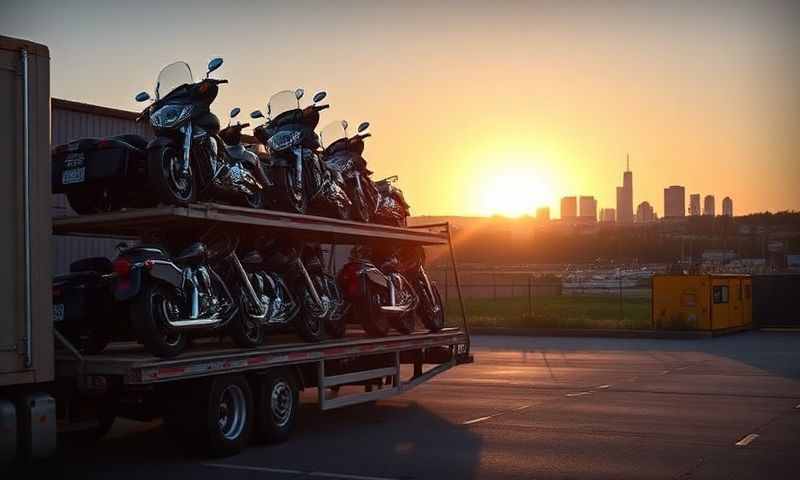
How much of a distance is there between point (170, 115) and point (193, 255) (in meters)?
1.52

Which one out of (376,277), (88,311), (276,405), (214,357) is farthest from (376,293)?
(88,311)

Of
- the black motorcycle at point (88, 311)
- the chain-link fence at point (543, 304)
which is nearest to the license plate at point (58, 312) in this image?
the black motorcycle at point (88, 311)

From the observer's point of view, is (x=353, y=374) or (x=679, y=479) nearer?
(x=679, y=479)

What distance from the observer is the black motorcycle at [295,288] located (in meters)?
12.3

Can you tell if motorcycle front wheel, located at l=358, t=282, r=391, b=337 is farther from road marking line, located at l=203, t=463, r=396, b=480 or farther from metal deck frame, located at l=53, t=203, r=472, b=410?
road marking line, located at l=203, t=463, r=396, b=480

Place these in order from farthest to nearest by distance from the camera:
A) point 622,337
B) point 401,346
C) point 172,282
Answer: point 622,337
point 401,346
point 172,282

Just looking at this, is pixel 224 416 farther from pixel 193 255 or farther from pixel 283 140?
pixel 283 140

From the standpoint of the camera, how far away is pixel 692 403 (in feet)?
50.3

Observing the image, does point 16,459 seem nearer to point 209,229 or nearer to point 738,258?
point 209,229

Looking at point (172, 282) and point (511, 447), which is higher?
point (172, 282)

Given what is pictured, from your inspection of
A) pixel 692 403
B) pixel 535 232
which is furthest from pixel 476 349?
pixel 535 232

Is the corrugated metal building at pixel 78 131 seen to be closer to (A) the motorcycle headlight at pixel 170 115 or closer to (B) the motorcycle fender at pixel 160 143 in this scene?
(A) the motorcycle headlight at pixel 170 115

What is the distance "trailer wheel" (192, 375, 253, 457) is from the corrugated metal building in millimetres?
4953

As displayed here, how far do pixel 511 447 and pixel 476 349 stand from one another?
51.7 ft
